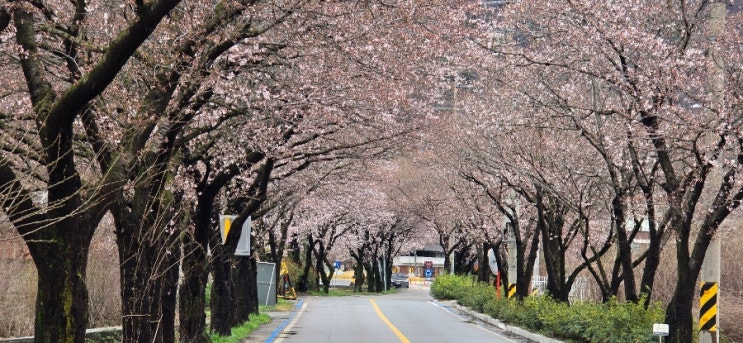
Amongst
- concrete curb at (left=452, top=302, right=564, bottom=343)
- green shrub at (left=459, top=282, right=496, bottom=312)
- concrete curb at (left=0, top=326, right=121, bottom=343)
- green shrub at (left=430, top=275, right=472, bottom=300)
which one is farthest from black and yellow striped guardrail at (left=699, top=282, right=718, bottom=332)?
green shrub at (left=430, top=275, right=472, bottom=300)

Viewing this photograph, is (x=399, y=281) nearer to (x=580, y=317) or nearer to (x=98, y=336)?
(x=580, y=317)

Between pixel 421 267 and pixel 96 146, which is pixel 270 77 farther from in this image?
pixel 421 267

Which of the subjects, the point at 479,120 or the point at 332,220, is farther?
the point at 332,220

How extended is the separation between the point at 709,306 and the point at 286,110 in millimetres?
7509

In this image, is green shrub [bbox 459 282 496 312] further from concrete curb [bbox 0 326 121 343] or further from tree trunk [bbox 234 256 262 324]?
concrete curb [bbox 0 326 121 343]

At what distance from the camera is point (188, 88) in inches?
463

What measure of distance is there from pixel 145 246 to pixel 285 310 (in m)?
26.6

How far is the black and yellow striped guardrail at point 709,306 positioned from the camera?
548 inches

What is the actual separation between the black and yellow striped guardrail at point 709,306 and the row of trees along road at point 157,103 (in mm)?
5441

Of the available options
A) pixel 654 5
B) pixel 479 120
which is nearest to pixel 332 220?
pixel 479 120

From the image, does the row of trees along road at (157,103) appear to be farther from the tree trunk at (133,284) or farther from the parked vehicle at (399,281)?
the parked vehicle at (399,281)

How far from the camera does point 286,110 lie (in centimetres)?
1639

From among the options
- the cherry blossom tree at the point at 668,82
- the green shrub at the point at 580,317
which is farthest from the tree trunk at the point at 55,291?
the green shrub at the point at 580,317

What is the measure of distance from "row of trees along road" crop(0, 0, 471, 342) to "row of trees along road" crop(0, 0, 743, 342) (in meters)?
0.04
